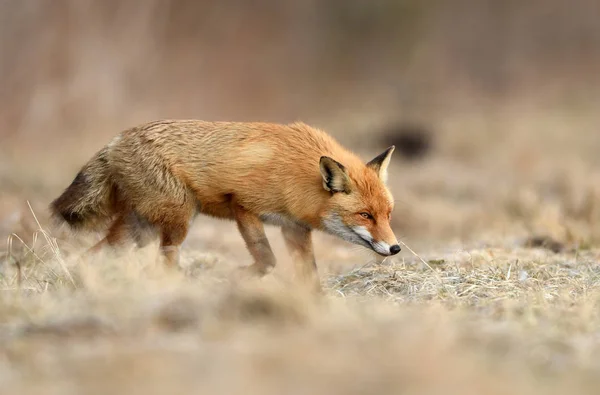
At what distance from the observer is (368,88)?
1119 inches

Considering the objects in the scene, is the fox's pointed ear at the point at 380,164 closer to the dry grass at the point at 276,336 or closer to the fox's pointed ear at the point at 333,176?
the fox's pointed ear at the point at 333,176

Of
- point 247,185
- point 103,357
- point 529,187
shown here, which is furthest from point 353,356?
point 529,187

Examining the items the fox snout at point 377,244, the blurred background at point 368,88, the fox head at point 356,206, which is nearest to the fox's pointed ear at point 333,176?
the fox head at point 356,206

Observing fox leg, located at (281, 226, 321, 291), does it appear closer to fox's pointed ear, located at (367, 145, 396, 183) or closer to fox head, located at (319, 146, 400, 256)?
fox head, located at (319, 146, 400, 256)

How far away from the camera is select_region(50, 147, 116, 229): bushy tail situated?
7.25 metres

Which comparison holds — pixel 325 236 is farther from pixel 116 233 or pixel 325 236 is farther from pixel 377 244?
pixel 377 244

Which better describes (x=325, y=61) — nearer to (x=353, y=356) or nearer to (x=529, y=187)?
(x=529, y=187)

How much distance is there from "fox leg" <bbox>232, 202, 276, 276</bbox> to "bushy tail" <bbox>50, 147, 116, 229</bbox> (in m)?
1.19

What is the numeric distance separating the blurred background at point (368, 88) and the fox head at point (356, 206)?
353 centimetres

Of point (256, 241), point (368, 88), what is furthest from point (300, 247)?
point (368, 88)

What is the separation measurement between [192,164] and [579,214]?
6397 mm

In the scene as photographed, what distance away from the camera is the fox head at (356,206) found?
6.86 m

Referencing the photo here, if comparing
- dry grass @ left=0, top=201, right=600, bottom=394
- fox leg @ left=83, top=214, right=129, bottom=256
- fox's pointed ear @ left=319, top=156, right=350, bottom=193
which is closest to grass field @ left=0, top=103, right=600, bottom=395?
dry grass @ left=0, top=201, right=600, bottom=394

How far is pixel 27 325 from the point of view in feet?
15.2
